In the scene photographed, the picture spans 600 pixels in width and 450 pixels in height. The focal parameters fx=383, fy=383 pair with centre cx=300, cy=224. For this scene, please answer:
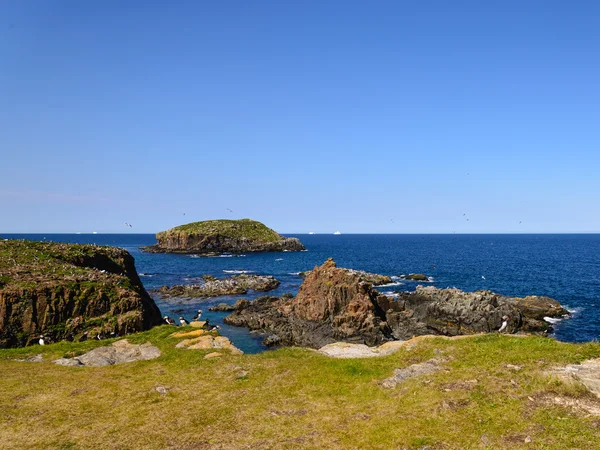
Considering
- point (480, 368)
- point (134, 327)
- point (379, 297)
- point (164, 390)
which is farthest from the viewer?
Result: point (379, 297)

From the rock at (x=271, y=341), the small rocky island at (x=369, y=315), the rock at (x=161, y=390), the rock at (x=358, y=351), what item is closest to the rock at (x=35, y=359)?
the rock at (x=161, y=390)

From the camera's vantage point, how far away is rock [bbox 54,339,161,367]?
2764 centimetres

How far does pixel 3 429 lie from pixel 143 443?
6.97 metres

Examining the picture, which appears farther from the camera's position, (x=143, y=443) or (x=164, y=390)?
(x=164, y=390)

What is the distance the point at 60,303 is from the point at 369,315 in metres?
36.4

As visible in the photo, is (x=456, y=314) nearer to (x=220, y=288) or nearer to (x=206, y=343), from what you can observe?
(x=206, y=343)

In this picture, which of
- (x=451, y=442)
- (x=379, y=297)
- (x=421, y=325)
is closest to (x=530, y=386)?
(x=451, y=442)

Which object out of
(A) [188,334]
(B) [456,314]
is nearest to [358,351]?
(A) [188,334]

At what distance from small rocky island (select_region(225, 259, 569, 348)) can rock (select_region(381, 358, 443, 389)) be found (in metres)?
27.1

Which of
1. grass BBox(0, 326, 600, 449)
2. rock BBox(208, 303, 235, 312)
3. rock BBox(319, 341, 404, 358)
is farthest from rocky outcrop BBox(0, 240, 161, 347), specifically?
rock BBox(208, 303, 235, 312)

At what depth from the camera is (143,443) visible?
51.2 feet

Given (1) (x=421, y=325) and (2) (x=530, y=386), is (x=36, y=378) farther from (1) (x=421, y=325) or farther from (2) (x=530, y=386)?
(1) (x=421, y=325)

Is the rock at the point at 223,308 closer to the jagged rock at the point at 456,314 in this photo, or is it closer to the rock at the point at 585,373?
the jagged rock at the point at 456,314

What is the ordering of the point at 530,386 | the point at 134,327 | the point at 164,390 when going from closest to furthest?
the point at 530,386, the point at 164,390, the point at 134,327
